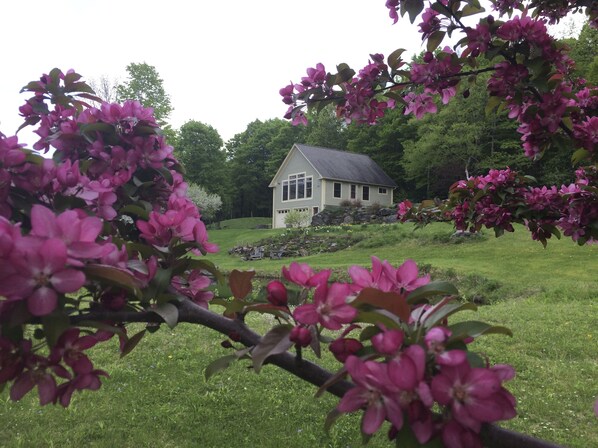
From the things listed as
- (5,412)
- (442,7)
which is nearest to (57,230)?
(442,7)

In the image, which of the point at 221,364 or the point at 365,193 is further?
the point at 365,193

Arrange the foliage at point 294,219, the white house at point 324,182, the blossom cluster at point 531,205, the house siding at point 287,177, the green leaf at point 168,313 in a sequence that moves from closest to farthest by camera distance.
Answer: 1. the green leaf at point 168,313
2. the blossom cluster at point 531,205
3. the foliage at point 294,219
4. the white house at point 324,182
5. the house siding at point 287,177

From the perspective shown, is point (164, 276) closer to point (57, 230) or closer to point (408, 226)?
point (57, 230)

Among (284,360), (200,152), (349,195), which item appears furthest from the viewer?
(200,152)

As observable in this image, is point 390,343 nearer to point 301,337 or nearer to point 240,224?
point 301,337

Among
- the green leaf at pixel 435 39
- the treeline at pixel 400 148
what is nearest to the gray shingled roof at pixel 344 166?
the treeline at pixel 400 148

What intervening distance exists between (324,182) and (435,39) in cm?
2602

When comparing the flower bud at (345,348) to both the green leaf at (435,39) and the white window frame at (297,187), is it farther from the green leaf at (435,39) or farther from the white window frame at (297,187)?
the white window frame at (297,187)

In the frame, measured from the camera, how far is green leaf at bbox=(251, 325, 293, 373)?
2.18 feet

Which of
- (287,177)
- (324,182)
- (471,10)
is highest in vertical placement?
(287,177)

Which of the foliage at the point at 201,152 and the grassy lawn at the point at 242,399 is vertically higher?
the foliage at the point at 201,152

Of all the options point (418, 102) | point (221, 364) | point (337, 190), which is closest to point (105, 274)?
point (221, 364)

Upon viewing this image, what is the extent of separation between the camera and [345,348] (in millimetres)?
694

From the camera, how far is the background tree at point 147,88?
28330mm
